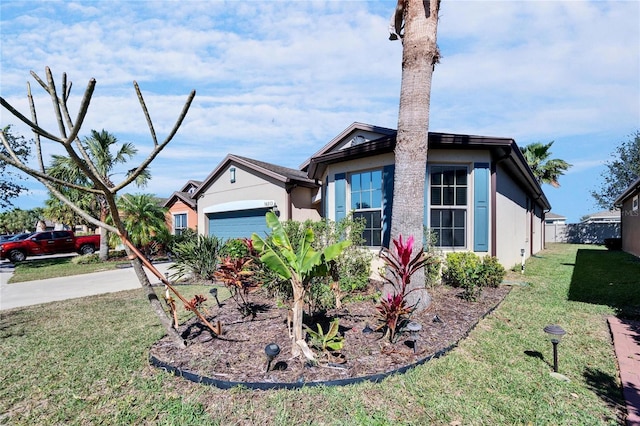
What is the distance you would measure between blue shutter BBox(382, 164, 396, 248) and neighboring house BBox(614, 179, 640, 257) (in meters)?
10.9

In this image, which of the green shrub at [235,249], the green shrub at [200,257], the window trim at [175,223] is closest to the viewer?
the green shrub at [235,249]

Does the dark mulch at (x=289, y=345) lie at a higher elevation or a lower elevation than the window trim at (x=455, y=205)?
lower

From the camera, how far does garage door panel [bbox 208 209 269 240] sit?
1430cm

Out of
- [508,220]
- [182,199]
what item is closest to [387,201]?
[508,220]

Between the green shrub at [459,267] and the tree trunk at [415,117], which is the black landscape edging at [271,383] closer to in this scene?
the tree trunk at [415,117]

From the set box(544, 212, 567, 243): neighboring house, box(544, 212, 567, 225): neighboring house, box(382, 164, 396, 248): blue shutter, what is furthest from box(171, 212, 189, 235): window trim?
box(544, 212, 567, 225): neighboring house

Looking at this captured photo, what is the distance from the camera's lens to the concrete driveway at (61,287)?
8.61 m

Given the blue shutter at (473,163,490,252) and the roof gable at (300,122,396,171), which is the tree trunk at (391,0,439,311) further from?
the roof gable at (300,122,396,171)

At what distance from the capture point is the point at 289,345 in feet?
13.8

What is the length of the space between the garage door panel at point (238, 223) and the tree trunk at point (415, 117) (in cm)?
850

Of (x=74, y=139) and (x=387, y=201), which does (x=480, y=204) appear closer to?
(x=387, y=201)

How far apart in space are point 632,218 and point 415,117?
18.7 metres

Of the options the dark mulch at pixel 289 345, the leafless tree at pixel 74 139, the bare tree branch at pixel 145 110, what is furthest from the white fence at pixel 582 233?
the bare tree branch at pixel 145 110

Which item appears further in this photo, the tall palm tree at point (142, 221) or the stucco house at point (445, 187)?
the tall palm tree at point (142, 221)
